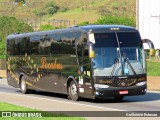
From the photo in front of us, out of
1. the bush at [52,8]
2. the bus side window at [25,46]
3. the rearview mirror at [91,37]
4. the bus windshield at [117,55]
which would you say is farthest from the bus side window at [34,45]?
the bush at [52,8]

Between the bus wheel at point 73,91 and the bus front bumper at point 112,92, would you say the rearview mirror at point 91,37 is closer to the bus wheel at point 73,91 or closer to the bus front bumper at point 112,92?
the bus front bumper at point 112,92

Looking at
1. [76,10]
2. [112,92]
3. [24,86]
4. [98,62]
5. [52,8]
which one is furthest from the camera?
[52,8]

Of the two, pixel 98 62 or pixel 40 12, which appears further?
pixel 40 12

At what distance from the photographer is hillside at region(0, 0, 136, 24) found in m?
146

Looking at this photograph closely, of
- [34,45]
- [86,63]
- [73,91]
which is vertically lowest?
[73,91]

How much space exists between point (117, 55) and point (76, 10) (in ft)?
425

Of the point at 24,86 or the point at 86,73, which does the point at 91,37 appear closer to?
the point at 86,73

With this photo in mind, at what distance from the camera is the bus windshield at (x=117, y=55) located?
911 inches

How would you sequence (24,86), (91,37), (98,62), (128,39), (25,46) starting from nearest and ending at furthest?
(98,62), (91,37), (128,39), (25,46), (24,86)

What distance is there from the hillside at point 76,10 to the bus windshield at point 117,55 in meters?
115

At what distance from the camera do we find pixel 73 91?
2527cm

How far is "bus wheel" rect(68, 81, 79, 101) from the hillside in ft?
373

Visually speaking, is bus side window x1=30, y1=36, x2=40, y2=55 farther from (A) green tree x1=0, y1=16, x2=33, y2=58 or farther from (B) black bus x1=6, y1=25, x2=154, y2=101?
(A) green tree x1=0, y1=16, x2=33, y2=58

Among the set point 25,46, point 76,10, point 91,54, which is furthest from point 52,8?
point 91,54
